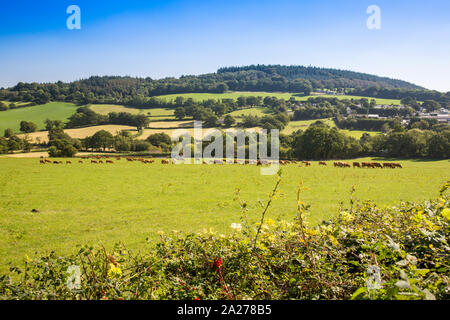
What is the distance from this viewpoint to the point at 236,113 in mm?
123688

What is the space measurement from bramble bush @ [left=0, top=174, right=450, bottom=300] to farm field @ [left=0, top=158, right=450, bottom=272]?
10.7ft

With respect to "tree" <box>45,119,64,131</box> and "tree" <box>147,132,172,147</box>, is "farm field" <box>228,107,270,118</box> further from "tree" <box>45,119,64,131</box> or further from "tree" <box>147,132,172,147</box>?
"tree" <box>45,119,64,131</box>

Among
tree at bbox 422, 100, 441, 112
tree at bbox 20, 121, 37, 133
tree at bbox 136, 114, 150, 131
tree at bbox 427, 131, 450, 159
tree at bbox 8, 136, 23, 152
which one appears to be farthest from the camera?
tree at bbox 422, 100, 441, 112

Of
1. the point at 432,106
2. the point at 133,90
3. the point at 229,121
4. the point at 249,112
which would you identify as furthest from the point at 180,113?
the point at 432,106

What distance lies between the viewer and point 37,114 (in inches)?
4181

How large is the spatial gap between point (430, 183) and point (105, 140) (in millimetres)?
68353

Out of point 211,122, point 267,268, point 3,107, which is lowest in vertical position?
point 267,268

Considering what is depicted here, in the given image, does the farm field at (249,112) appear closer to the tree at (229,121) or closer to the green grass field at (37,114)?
the tree at (229,121)

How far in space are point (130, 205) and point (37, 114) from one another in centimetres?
11338

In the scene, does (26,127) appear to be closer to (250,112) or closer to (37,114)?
(37,114)

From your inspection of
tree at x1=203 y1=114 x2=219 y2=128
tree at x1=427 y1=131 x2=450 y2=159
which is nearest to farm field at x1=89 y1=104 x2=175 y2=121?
tree at x1=203 y1=114 x2=219 y2=128

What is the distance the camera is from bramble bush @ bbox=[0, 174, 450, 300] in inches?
95.3
